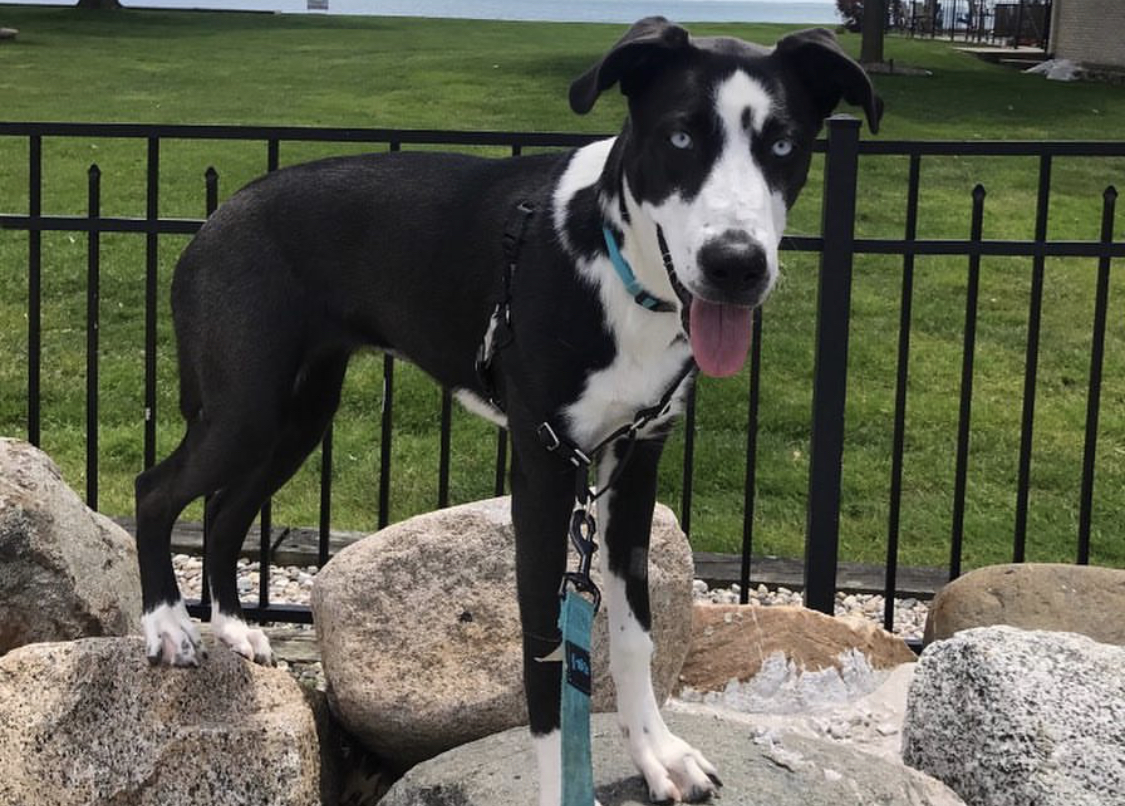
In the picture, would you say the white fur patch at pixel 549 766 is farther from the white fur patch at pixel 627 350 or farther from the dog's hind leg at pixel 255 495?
the dog's hind leg at pixel 255 495

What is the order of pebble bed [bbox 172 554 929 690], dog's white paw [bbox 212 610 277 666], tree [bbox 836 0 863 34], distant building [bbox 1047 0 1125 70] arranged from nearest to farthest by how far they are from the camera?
dog's white paw [bbox 212 610 277 666] → pebble bed [bbox 172 554 929 690] → distant building [bbox 1047 0 1125 70] → tree [bbox 836 0 863 34]

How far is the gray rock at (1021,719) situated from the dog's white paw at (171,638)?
193 centimetres

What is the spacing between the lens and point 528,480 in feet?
10.3

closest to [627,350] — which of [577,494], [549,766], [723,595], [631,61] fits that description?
[577,494]

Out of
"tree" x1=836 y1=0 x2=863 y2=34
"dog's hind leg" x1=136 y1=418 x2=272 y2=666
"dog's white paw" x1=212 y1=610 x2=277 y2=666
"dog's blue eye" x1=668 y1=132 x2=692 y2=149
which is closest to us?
"dog's blue eye" x1=668 y1=132 x2=692 y2=149

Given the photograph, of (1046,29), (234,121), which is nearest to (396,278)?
Result: (234,121)

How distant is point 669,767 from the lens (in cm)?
329

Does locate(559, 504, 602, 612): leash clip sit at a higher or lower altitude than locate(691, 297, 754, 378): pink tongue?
lower

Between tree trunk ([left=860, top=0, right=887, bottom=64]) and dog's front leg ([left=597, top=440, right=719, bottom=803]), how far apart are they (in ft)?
87.7

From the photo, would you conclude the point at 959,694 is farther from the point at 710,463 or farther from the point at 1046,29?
the point at 1046,29

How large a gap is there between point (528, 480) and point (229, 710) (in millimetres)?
1114

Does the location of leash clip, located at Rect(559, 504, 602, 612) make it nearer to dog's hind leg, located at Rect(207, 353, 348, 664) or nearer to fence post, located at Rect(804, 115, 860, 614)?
dog's hind leg, located at Rect(207, 353, 348, 664)

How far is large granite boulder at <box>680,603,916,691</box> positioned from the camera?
4531mm

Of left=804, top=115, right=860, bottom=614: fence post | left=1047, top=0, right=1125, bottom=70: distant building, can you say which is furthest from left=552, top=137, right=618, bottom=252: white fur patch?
left=1047, top=0, right=1125, bottom=70: distant building
